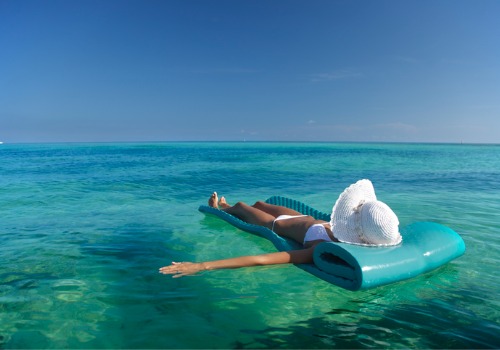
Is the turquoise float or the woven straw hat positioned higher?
the woven straw hat

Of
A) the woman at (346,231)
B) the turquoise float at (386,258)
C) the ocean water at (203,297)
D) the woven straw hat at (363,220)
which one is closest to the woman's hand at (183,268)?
the woman at (346,231)

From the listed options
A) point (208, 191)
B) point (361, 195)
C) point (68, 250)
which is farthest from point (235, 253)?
point (208, 191)

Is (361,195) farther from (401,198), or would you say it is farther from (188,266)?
(401,198)

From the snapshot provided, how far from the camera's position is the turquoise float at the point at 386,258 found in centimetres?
328

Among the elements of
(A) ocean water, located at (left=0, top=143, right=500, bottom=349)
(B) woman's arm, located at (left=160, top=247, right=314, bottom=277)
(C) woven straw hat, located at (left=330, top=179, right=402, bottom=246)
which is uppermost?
(C) woven straw hat, located at (left=330, top=179, right=402, bottom=246)

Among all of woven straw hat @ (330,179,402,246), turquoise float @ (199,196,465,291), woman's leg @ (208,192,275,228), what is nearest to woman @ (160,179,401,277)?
woven straw hat @ (330,179,402,246)

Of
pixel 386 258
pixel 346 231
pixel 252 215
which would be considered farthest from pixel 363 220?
pixel 252 215

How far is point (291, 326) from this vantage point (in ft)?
9.97

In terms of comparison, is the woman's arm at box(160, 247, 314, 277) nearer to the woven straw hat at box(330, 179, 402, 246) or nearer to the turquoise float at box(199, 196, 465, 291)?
the turquoise float at box(199, 196, 465, 291)

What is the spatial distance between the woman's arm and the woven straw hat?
0.47 m

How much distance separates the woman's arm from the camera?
11.1ft

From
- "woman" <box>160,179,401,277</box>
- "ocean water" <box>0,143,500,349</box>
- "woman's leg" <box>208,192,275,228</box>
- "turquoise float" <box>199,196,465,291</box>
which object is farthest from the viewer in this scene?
"woman's leg" <box>208,192,275,228</box>

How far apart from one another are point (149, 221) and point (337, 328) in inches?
200

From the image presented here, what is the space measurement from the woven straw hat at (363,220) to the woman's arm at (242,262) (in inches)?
18.7
